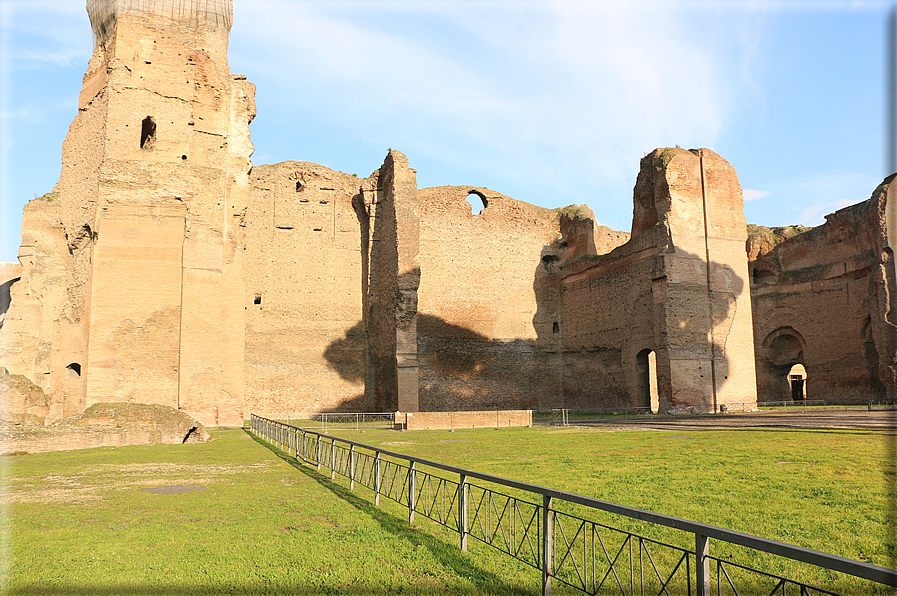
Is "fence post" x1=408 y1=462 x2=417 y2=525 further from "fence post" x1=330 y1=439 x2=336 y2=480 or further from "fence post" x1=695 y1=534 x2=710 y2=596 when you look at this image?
"fence post" x1=695 y1=534 x2=710 y2=596

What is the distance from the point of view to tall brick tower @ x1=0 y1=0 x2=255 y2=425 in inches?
711

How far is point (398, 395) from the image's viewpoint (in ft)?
76.6

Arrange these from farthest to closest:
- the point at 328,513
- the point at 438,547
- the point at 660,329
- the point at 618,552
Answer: the point at 660,329, the point at 328,513, the point at 438,547, the point at 618,552

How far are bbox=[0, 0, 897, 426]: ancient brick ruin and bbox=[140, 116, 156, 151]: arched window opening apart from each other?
85 mm

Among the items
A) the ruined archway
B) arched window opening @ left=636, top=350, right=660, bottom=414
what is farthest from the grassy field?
the ruined archway

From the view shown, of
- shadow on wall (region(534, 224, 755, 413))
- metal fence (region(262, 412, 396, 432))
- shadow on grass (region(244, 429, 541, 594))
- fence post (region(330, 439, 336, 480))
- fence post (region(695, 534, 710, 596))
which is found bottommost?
metal fence (region(262, 412, 396, 432))

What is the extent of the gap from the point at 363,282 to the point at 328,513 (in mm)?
21501

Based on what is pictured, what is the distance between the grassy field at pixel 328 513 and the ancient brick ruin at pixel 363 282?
26.6 ft

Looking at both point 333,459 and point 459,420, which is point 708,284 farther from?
point 333,459

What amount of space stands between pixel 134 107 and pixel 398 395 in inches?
510

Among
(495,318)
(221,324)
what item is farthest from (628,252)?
(221,324)

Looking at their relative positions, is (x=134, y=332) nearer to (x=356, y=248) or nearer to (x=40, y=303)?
(x=40, y=303)

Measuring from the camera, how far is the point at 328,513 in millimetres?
6129

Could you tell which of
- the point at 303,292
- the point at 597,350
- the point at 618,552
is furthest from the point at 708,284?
the point at 618,552
